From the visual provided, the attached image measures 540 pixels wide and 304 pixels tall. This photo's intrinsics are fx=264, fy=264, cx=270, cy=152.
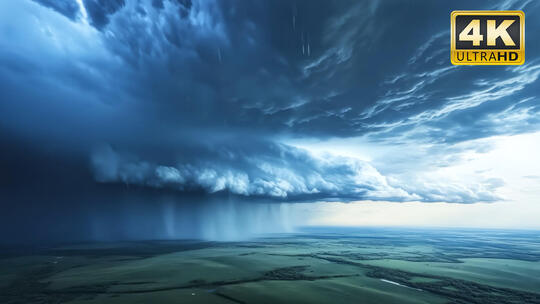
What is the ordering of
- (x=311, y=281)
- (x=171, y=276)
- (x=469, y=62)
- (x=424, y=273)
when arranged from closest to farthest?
(x=469, y=62)
(x=311, y=281)
(x=171, y=276)
(x=424, y=273)

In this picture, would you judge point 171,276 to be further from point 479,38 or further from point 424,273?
point 479,38

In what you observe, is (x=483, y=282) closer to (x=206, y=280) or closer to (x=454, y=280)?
(x=454, y=280)

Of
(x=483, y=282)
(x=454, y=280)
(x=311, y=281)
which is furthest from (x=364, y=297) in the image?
(x=483, y=282)

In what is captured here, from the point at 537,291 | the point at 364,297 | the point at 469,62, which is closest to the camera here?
the point at 469,62

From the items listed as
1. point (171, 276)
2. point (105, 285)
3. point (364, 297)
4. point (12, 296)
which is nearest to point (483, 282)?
point (364, 297)

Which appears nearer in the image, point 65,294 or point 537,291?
point 65,294

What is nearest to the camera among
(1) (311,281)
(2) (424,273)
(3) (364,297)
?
(3) (364,297)

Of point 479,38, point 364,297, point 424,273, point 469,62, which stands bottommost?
point 424,273

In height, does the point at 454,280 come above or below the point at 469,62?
below

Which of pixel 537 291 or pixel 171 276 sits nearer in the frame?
pixel 537 291
